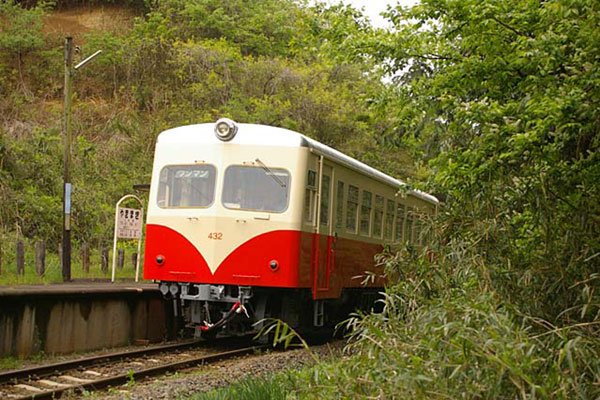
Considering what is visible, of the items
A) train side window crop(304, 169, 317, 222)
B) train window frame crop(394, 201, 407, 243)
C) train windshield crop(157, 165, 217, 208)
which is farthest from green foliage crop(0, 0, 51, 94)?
train side window crop(304, 169, 317, 222)

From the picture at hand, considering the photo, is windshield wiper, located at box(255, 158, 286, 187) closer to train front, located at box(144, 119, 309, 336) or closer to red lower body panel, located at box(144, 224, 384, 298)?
train front, located at box(144, 119, 309, 336)

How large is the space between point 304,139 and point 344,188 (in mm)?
1760

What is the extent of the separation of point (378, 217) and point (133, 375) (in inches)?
253

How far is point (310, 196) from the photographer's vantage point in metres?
11.6

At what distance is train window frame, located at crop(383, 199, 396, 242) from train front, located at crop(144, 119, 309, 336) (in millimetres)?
4014

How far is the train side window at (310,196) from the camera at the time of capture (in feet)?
37.5

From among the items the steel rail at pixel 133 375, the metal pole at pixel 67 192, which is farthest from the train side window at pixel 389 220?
the metal pole at pixel 67 192

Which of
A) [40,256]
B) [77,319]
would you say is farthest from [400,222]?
[40,256]

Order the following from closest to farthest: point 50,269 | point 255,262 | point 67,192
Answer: point 255,262 < point 67,192 < point 50,269

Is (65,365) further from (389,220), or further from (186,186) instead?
(389,220)

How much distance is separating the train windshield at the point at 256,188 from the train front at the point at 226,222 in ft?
0.04

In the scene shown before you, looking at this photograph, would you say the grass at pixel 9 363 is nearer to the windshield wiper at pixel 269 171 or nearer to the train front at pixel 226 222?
the train front at pixel 226 222

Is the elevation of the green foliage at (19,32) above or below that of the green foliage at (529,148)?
above

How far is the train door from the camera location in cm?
1181
